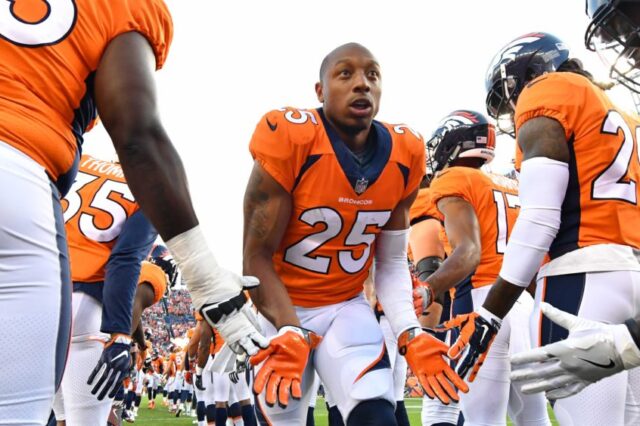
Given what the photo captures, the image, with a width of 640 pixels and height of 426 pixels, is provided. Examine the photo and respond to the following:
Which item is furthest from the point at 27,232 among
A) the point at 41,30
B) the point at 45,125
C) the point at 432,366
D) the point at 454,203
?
the point at 454,203

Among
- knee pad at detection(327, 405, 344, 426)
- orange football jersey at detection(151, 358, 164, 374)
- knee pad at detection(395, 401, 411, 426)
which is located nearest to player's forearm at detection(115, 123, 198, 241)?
knee pad at detection(327, 405, 344, 426)

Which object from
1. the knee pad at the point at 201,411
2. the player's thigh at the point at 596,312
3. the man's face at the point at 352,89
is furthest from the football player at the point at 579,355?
the knee pad at the point at 201,411

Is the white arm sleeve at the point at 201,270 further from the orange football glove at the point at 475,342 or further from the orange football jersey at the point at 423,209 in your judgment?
the orange football jersey at the point at 423,209

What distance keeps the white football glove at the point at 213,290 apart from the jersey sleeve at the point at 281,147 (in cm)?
123

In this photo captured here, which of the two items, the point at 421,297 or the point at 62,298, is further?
the point at 421,297

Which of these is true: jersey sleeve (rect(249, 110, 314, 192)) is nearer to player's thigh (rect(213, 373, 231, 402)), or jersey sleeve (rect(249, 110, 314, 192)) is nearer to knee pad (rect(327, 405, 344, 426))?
knee pad (rect(327, 405, 344, 426))

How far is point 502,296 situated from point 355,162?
35.6 inches

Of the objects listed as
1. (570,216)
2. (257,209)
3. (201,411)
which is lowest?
(201,411)

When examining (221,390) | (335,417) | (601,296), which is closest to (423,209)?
(335,417)

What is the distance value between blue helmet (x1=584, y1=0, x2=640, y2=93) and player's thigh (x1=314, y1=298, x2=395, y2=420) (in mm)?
1752

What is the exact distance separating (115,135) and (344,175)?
59.4 inches

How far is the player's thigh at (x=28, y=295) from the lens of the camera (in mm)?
1454

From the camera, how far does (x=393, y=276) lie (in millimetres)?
3344

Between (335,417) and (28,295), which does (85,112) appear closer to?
(28,295)
